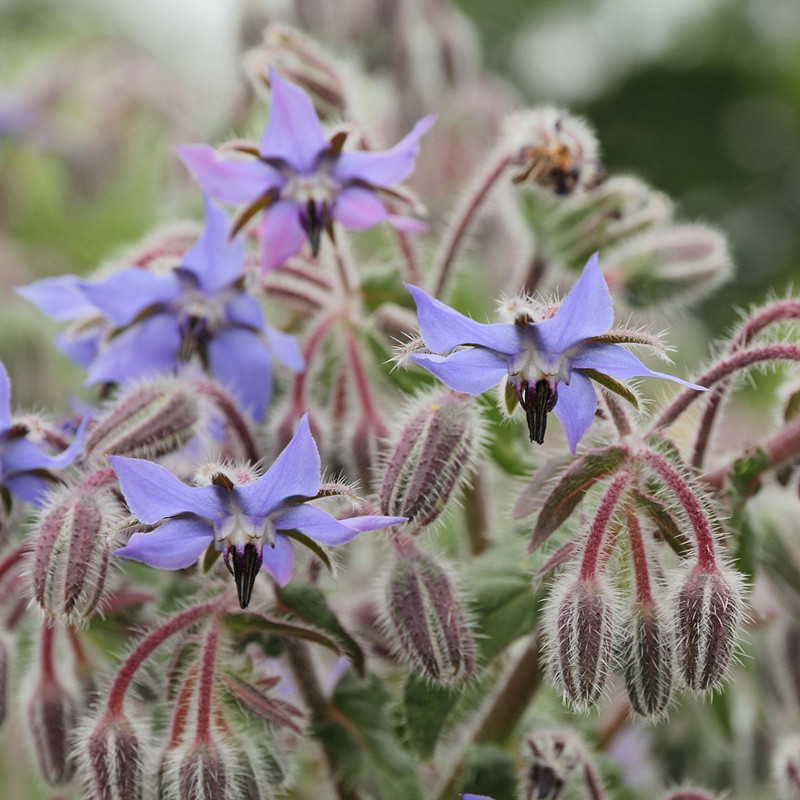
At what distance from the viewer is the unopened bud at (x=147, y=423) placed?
0.80 metres

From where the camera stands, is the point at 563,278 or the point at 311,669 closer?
the point at 311,669

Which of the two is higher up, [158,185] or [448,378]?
[158,185]

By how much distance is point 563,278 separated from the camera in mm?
1165

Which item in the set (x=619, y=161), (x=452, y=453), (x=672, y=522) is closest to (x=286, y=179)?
(x=452, y=453)

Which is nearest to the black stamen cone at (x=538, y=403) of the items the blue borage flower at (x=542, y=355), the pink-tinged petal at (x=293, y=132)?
the blue borage flower at (x=542, y=355)

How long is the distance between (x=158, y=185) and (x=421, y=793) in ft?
3.92

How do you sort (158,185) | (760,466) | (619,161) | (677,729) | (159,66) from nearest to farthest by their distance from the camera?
(760,466), (677,729), (158,185), (159,66), (619,161)

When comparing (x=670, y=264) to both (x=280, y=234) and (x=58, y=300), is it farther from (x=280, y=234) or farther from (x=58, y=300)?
(x=58, y=300)

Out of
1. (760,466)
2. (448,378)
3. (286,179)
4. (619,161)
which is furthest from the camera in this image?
(619,161)

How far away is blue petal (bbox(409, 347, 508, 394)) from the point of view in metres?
0.67

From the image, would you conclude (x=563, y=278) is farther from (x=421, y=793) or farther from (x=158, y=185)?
(x=158, y=185)

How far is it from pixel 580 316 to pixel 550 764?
33 cm

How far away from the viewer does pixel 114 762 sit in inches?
28.4

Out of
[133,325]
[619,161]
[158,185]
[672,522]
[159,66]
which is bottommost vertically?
[672,522]
